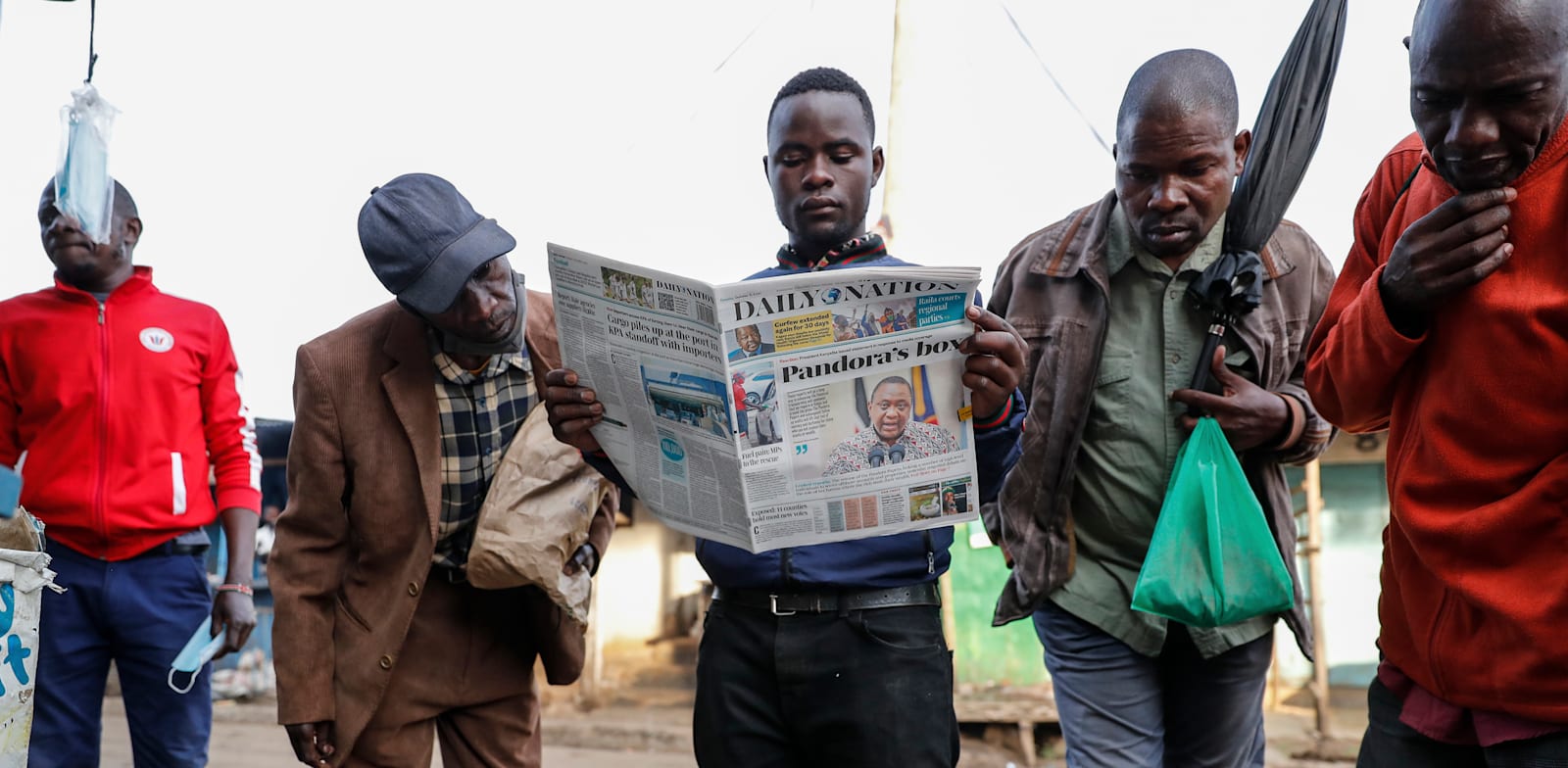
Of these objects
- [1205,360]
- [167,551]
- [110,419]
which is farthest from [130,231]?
[1205,360]

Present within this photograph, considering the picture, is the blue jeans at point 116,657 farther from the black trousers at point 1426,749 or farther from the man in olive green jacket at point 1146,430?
the black trousers at point 1426,749

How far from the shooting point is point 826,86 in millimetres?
2525

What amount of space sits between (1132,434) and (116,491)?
2.83 m

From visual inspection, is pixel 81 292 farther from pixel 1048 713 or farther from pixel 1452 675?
pixel 1048 713

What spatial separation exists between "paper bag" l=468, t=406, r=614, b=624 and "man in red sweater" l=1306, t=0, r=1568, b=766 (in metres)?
1.65

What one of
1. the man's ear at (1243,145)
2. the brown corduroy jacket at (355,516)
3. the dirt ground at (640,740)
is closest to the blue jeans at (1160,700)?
the man's ear at (1243,145)

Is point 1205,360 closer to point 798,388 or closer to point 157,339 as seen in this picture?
point 798,388

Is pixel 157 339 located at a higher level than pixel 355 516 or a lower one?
higher

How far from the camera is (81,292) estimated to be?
3684 millimetres

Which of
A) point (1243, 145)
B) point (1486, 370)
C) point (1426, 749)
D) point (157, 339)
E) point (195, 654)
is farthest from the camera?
point (157, 339)

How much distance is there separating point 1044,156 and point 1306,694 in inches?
160

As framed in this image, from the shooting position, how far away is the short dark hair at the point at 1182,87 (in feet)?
8.03

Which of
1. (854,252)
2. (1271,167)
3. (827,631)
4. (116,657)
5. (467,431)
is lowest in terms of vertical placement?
(116,657)

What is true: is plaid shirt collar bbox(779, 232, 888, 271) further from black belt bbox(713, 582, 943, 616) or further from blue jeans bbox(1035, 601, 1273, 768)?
blue jeans bbox(1035, 601, 1273, 768)
